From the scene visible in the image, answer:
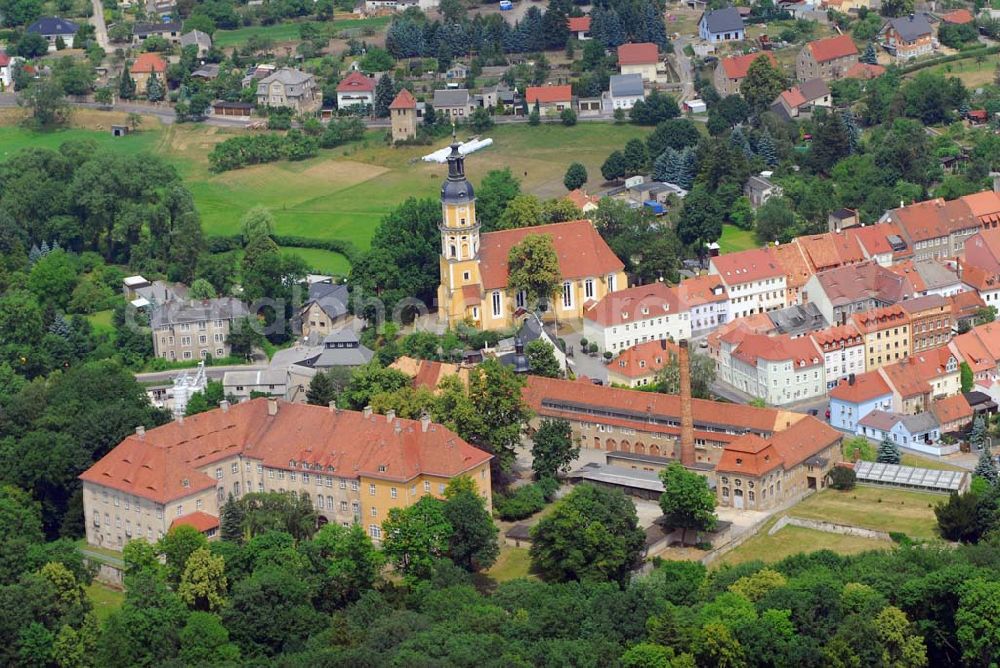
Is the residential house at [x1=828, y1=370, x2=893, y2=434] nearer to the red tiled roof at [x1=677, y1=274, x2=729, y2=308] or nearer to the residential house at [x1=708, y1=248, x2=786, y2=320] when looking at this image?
the red tiled roof at [x1=677, y1=274, x2=729, y2=308]

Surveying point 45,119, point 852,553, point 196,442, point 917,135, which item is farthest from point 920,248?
point 45,119

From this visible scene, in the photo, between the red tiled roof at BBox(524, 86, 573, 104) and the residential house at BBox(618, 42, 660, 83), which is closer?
the red tiled roof at BBox(524, 86, 573, 104)

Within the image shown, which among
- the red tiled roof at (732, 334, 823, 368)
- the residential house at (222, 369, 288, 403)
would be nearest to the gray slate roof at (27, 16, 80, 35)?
the residential house at (222, 369, 288, 403)

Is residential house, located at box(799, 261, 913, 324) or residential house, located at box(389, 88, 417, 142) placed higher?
residential house, located at box(799, 261, 913, 324)

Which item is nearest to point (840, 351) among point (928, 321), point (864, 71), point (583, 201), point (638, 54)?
point (928, 321)

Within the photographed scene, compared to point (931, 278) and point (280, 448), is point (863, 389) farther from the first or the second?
point (280, 448)

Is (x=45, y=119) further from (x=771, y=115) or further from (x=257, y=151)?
(x=771, y=115)
